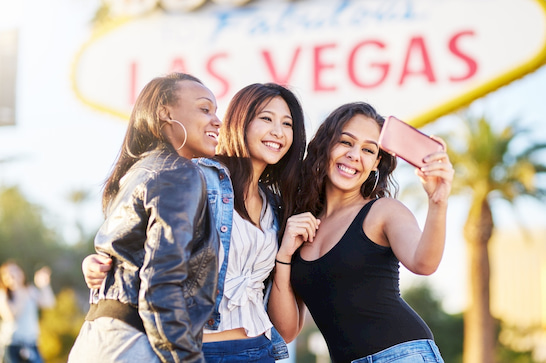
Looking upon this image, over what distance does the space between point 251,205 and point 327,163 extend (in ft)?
1.47

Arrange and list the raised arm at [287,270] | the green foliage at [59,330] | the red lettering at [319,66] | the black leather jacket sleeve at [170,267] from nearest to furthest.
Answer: the black leather jacket sleeve at [170,267] → the raised arm at [287,270] → the red lettering at [319,66] → the green foliage at [59,330]

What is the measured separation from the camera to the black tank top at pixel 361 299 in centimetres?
292

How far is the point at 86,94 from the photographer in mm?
8211

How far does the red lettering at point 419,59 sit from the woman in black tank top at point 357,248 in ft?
13.7

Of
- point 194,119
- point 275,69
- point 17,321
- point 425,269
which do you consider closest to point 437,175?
point 425,269

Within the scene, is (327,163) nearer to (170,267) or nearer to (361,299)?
(361,299)

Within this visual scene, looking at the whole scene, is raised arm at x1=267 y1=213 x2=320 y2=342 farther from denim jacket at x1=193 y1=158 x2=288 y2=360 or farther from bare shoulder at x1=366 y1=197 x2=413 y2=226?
bare shoulder at x1=366 y1=197 x2=413 y2=226

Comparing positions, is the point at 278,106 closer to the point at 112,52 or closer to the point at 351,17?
the point at 351,17

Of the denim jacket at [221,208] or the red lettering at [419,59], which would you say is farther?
the red lettering at [419,59]

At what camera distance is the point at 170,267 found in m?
2.14

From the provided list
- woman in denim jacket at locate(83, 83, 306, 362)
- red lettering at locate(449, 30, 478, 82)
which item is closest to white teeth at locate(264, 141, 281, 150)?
woman in denim jacket at locate(83, 83, 306, 362)

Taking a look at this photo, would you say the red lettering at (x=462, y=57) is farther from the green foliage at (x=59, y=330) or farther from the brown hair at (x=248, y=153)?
the green foliage at (x=59, y=330)

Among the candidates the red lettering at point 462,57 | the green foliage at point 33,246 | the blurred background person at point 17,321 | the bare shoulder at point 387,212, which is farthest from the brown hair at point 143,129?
the green foliage at point 33,246

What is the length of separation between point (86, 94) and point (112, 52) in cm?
65
